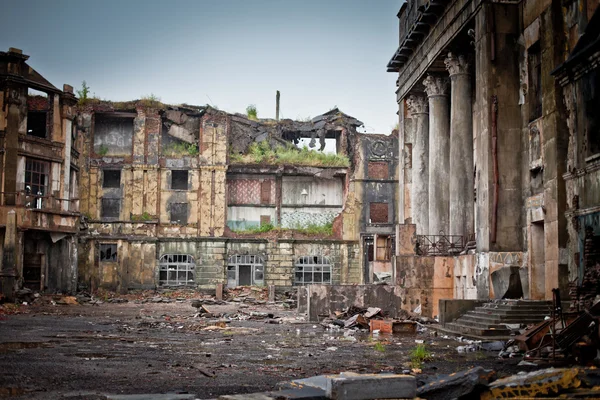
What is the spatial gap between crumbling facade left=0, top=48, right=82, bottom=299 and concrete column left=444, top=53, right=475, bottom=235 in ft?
66.3

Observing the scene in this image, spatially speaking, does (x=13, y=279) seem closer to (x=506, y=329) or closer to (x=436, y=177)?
(x=436, y=177)

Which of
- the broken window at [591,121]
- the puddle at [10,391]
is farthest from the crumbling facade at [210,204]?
the puddle at [10,391]

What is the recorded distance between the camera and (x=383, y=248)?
29953 mm

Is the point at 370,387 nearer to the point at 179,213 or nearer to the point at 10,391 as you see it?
the point at 10,391

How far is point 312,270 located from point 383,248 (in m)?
17.1

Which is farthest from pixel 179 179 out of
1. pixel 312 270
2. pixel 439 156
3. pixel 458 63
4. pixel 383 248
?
pixel 458 63

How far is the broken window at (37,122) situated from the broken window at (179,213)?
30.4ft

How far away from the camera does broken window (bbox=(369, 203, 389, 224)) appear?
48.3 metres

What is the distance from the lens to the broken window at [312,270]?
46562 mm

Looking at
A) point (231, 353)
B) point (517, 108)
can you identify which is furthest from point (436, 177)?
point (231, 353)

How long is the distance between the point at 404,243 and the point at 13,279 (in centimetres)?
1839

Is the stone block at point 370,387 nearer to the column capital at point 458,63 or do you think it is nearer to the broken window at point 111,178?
the column capital at point 458,63

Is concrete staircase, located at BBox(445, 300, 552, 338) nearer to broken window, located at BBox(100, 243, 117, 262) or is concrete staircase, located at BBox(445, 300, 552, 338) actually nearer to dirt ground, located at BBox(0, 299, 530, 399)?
dirt ground, located at BBox(0, 299, 530, 399)

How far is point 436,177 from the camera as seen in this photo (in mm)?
27922
